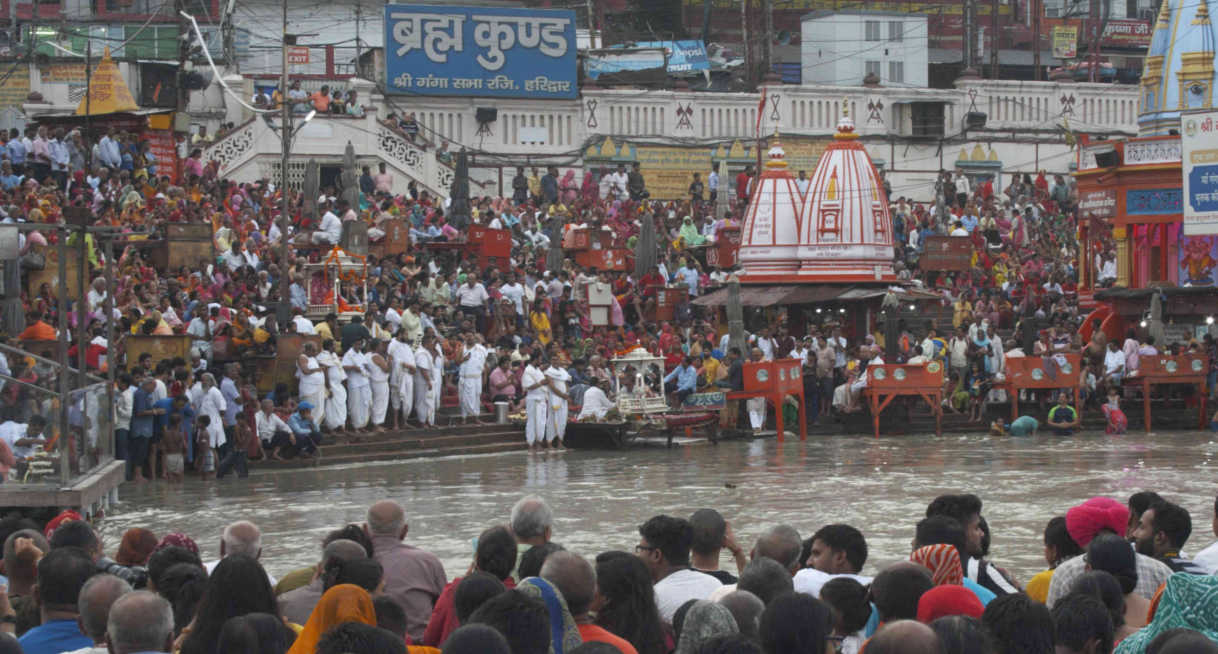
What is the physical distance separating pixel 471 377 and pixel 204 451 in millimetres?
5279

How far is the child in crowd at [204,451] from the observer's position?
2086 centimetres

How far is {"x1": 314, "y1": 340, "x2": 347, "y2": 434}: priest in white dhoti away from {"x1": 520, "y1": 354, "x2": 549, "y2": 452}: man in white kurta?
269 centimetres

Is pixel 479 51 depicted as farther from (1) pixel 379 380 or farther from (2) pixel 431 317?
(1) pixel 379 380

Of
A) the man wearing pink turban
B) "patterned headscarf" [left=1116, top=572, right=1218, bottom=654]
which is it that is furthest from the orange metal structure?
"patterned headscarf" [left=1116, top=572, right=1218, bottom=654]

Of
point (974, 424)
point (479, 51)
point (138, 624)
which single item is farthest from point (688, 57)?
point (138, 624)

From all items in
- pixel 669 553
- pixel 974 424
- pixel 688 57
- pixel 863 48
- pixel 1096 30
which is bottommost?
pixel 974 424

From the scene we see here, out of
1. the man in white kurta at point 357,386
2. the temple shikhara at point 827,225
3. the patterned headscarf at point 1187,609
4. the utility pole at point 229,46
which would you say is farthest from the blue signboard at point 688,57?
the patterned headscarf at point 1187,609

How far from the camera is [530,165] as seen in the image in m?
45.5

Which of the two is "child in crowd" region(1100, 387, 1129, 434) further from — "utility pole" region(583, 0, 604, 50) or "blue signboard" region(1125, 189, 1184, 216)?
"utility pole" region(583, 0, 604, 50)

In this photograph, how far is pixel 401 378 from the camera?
79.7 feet

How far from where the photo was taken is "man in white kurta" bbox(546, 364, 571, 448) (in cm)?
2483

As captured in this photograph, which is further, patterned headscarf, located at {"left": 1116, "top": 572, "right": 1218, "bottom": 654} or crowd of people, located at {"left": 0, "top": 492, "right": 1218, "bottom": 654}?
crowd of people, located at {"left": 0, "top": 492, "right": 1218, "bottom": 654}

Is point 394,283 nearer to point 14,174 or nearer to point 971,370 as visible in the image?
point 14,174

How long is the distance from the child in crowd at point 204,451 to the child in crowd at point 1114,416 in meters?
14.2
